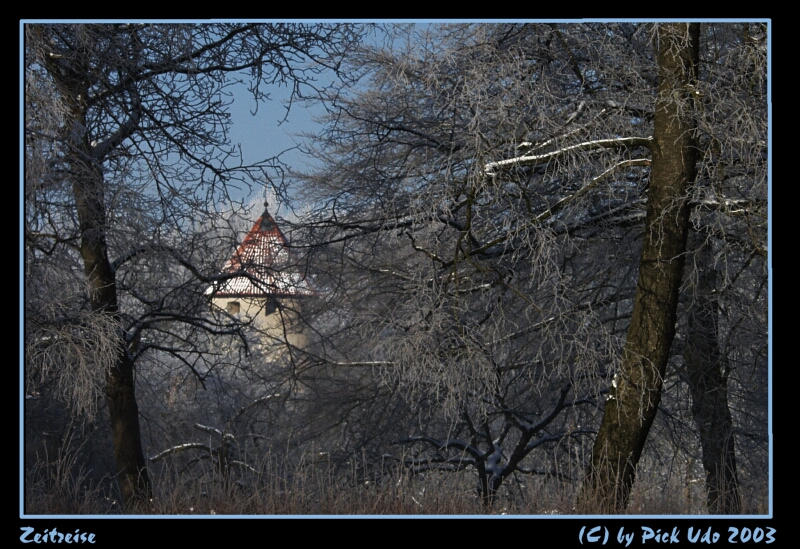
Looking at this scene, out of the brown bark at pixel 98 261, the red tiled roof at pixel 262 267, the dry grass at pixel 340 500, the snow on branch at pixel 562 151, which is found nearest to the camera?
the dry grass at pixel 340 500

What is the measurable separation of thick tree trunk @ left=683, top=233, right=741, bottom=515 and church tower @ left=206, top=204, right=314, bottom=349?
13.0 ft

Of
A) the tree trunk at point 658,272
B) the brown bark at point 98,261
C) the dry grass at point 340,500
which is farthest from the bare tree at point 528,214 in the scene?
the brown bark at point 98,261

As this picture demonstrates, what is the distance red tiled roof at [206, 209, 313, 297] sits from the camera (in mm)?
8312

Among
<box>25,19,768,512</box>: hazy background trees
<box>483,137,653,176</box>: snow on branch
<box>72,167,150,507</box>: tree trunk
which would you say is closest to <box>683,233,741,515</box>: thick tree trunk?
<box>25,19,768,512</box>: hazy background trees

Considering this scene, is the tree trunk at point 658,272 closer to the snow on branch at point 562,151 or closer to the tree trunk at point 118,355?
the snow on branch at point 562,151

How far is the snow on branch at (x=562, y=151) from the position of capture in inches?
231

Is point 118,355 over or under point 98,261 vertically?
under

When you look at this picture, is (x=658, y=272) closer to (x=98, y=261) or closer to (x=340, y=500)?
(x=340, y=500)

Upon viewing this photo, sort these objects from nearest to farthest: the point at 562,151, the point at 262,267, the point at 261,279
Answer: the point at 562,151, the point at 262,267, the point at 261,279

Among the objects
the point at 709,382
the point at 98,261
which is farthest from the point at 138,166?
the point at 709,382

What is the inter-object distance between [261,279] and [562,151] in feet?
12.5

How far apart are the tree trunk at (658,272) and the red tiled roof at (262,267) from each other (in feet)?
12.0

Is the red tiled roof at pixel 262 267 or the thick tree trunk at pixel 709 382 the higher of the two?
the red tiled roof at pixel 262 267

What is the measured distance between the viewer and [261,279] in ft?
28.2
